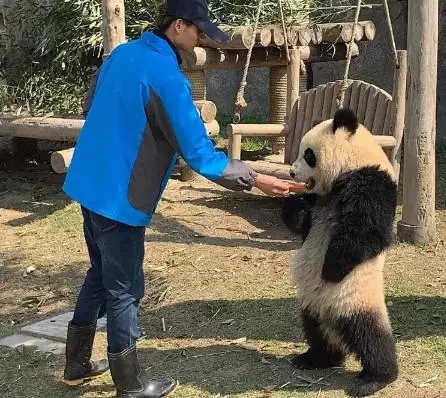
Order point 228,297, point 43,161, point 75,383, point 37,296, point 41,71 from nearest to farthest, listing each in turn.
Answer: point 75,383, point 228,297, point 37,296, point 41,71, point 43,161

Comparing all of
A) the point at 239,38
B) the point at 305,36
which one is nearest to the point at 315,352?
the point at 239,38

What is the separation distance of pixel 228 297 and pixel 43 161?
201 inches

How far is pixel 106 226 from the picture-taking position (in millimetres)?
2775

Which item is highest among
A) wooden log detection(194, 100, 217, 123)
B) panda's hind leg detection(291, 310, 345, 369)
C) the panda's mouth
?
wooden log detection(194, 100, 217, 123)

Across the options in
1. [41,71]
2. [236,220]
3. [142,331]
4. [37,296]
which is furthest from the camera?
[41,71]

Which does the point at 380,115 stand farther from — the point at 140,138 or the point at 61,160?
the point at 140,138

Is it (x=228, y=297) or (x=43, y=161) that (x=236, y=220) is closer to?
(x=228, y=297)

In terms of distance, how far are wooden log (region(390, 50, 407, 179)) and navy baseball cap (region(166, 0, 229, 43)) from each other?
282cm

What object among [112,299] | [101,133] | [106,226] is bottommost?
[112,299]

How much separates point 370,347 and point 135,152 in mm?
1278

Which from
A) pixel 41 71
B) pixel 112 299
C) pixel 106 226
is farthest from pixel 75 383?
pixel 41 71

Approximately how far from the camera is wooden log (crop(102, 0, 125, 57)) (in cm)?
580

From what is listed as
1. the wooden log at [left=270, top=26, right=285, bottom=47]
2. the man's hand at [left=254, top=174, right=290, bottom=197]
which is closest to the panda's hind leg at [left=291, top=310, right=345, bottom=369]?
the man's hand at [left=254, top=174, right=290, bottom=197]

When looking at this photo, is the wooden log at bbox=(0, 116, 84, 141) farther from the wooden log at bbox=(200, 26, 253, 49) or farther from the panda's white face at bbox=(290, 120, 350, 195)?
the panda's white face at bbox=(290, 120, 350, 195)
